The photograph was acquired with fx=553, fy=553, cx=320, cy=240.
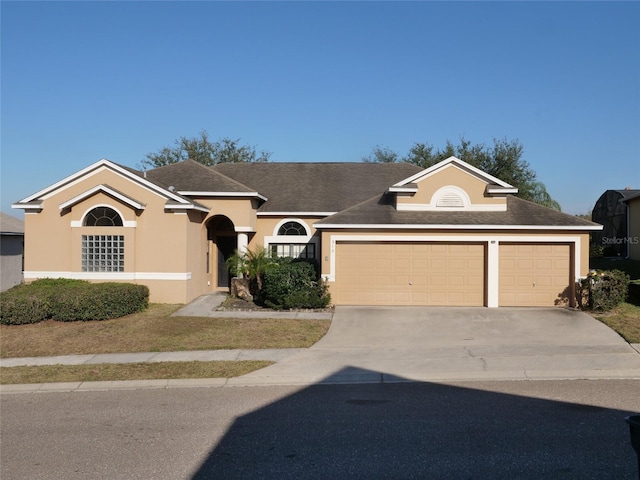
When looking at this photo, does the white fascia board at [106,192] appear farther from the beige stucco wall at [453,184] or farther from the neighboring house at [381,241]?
the beige stucco wall at [453,184]

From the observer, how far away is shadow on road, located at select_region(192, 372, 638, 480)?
5625 millimetres

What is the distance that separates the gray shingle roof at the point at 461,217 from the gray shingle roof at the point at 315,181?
2984mm

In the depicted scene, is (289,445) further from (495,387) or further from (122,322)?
(122,322)

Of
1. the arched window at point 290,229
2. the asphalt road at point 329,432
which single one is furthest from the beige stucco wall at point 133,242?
the asphalt road at point 329,432

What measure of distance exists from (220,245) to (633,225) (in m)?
19.3

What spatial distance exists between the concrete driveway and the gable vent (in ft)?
12.2

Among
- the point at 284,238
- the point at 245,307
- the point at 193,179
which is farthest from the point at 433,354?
the point at 193,179

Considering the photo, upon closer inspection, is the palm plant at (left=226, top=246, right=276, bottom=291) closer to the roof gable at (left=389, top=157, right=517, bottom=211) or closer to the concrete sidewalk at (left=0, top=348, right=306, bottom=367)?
the roof gable at (left=389, top=157, right=517, bottom=211)

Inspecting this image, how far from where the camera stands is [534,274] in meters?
17.8

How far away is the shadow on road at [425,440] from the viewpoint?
5.62 metres

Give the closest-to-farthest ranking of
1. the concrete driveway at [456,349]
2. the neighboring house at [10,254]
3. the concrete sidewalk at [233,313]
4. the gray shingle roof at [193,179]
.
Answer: the concrete driveway at [456,349] < the concrete sidewalk at [233,313] < the gray shingle roof at [193,179] < the neighboring house at [10,254]

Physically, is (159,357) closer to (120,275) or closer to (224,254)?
(120,275)

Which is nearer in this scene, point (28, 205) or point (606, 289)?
point (606, 289)

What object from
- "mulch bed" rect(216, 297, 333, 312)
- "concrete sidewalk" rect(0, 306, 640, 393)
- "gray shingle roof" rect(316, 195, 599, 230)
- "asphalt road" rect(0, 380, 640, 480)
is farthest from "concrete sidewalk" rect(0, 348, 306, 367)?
"gray shingle roof" rect(316, 195, 599, 230)
